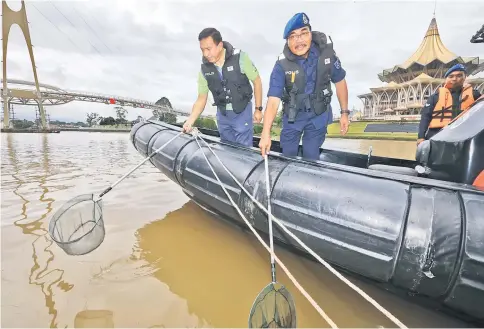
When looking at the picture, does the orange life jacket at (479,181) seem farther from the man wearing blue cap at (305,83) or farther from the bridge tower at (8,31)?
the bridge tower at (8,31)

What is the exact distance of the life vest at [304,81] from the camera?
8.67 feet

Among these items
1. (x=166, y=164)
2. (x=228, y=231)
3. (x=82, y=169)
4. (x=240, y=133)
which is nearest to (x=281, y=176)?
(x=228, y=231)

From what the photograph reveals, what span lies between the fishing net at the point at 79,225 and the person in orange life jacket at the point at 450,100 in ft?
14.7

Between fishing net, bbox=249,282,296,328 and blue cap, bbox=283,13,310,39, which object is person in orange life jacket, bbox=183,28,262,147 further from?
fishing net, bbox=249,282,296,328

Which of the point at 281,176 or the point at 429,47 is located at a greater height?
the point at 429,47

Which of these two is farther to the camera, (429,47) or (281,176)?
(429,47)

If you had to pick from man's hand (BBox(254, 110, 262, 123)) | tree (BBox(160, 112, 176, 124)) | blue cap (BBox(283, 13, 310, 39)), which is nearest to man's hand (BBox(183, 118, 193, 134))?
man's hand (BBox(254, 110, 262, 123))

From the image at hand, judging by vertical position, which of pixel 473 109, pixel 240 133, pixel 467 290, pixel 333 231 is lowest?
pixel 467 290

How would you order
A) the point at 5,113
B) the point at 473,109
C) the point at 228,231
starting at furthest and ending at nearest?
Result: the point at 5,113 → the point at 228,231 → the point at 473,109

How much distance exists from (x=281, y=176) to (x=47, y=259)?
80.3 inches

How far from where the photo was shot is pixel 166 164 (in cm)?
346

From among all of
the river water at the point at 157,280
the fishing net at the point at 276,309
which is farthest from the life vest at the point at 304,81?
the fishing net at the point at 276,309

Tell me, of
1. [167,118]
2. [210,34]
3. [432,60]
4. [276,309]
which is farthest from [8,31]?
[432,60]

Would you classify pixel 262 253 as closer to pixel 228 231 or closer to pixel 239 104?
pixel 228 231
